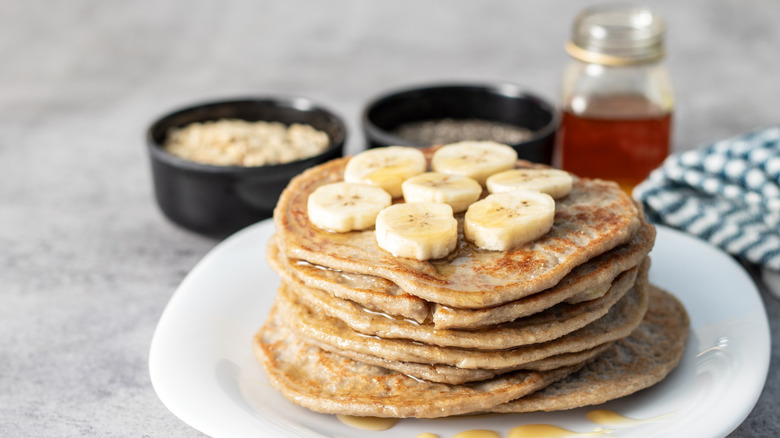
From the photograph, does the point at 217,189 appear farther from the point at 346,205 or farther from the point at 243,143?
the point at 346,205

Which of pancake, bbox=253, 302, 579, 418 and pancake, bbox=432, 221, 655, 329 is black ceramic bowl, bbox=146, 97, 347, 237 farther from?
pancake, bbox=432, 221, 655, 329

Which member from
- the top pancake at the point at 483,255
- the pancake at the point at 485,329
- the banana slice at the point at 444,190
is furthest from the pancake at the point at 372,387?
the banana slice at the point at 444,190

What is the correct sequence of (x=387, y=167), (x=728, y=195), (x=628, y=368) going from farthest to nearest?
1. (x=728, y=195)
2. (x=387, y=167)
3. (x=628, y=368)

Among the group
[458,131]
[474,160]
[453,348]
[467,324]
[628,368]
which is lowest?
[458,131]

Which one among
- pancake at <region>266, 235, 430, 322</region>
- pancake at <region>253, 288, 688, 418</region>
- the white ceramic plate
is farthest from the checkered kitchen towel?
pancake at <region>266, 235, 430, 322</region>

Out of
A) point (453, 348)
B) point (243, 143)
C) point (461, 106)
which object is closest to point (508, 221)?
point (453, 348)

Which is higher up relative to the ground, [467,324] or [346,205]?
[346,205]

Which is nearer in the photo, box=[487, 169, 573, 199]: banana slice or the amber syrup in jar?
box=[487, 169, 573, 199]: banana slice
